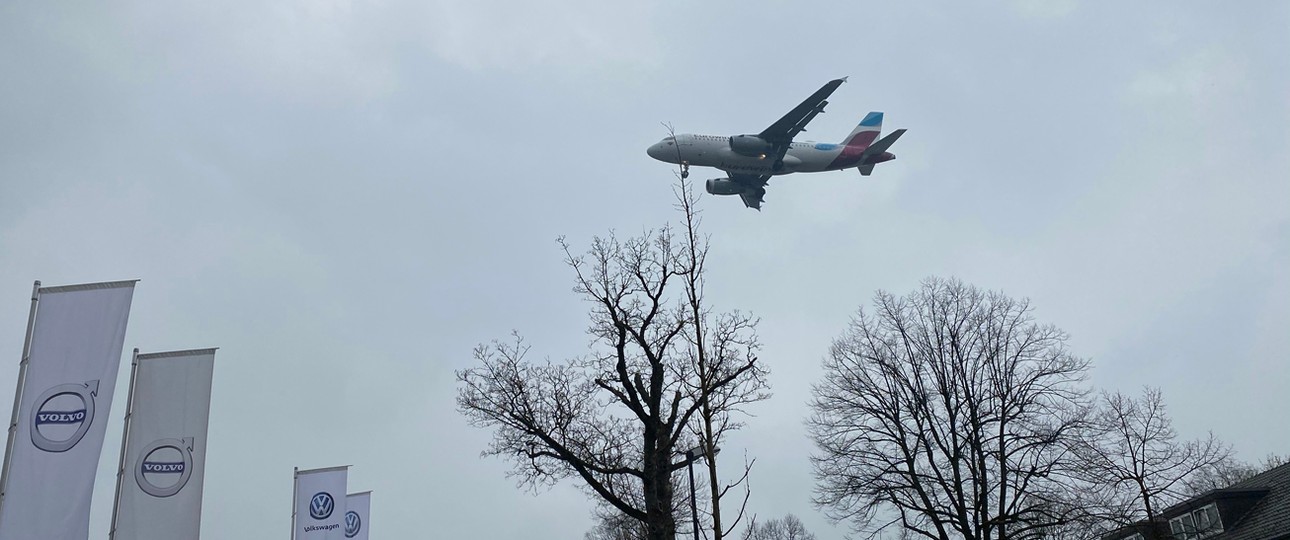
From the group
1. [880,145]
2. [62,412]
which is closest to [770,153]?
[880,145]

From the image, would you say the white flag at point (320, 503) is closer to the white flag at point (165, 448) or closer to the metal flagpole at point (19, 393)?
the white flag at point (165, 448)

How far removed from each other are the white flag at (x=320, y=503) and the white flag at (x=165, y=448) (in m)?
9.34

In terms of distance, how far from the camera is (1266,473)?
1463 inches

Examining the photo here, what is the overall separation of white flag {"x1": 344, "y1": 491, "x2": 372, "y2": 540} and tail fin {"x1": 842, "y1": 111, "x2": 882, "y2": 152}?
25.9m

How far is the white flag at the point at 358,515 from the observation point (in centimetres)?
2919

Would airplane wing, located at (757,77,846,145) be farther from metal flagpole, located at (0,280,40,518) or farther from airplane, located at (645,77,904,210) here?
metal flagpole, located at (0,280,40,518)

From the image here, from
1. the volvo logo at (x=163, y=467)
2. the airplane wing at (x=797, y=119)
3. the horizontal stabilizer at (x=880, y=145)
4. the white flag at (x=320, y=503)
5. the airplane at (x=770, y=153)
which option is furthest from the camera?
the horizontal stabilizer at (x=880, y=145)

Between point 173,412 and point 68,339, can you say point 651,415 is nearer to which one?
point 173,412

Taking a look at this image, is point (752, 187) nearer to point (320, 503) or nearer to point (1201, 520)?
point (1201, 520)

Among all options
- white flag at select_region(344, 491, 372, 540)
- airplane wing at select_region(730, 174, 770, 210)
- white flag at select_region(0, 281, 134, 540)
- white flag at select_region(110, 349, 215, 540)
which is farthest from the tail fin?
white flag at select_region(0, 281, 134, 540)

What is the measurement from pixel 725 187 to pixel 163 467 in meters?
28.0

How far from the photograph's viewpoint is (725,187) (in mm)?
41312

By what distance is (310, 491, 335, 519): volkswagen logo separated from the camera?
26484 mm

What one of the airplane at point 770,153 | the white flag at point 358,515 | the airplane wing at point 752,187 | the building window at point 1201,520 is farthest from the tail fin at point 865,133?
the white flag at point 358,515
